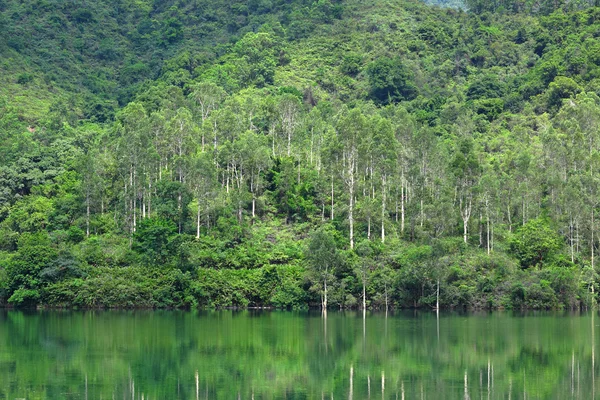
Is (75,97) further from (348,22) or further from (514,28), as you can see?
(514,28)

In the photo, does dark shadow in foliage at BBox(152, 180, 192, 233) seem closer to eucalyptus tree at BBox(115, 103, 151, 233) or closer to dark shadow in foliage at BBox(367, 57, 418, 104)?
eucalyptus tree at BBox(115, 103, 151, 233)

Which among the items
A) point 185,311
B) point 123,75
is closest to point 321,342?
point 185,311

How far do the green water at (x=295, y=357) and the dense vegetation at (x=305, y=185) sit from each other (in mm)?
6854

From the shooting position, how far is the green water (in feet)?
101

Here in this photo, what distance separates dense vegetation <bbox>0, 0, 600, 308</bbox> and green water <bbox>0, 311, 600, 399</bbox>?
6.85 metres

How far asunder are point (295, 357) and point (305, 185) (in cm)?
3724

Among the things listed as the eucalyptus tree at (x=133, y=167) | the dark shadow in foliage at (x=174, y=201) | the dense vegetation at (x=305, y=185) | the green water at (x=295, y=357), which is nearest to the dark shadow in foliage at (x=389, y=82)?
the dense vegetation at (x=305, y=185)

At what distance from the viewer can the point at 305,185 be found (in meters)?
74.9

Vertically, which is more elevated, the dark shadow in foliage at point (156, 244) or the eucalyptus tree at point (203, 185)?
the eucalyptus tree at point (203, 185)

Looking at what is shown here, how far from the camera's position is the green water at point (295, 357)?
30.9 m

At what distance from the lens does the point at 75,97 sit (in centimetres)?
10825

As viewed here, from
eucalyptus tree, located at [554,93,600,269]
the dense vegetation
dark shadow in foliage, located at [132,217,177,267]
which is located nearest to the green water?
the dense vegetation

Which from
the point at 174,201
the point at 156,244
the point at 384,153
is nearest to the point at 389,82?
the point at 384,153

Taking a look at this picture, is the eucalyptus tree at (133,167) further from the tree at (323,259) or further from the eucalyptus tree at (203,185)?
the tree at (323,259)
